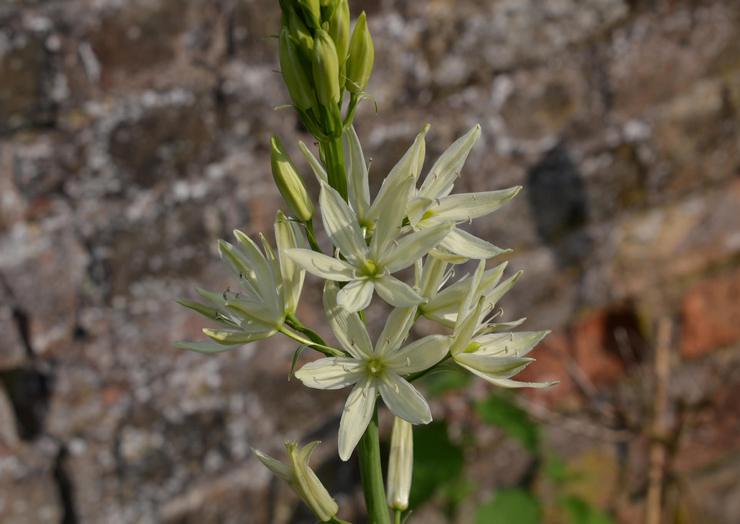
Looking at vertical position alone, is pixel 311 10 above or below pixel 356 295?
above

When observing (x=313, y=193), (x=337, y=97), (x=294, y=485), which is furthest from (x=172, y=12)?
(x=294, y=485)

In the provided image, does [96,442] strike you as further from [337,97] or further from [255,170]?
[337,97]

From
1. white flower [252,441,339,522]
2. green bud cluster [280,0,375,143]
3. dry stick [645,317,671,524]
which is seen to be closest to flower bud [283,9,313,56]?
green bud cluster [280,0,375,143]

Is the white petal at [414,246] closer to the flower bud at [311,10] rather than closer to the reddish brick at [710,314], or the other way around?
the flower bud at [311,10]

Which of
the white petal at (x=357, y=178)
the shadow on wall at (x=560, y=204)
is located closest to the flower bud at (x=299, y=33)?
the white petal at (x=357, y=178)

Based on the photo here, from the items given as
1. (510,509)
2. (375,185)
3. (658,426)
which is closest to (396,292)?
(375,185)

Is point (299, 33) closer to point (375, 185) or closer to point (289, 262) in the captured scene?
point (289, 262)
